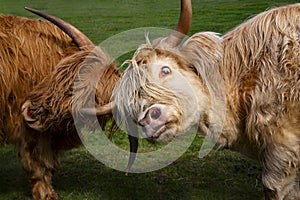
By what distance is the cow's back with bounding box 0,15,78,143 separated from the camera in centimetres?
453

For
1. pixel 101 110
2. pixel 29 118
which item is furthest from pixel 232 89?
pixel 29 118

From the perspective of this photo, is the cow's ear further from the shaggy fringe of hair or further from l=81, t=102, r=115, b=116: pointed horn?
the shaggy fringe of hair

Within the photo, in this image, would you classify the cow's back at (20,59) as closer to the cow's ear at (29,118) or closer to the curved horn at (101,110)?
the cow's ear at (29,118)

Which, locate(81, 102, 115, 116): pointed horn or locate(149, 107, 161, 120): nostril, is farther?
locate(81, 102, 115, 116): pointed horn

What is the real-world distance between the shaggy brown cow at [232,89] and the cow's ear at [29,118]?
100cm

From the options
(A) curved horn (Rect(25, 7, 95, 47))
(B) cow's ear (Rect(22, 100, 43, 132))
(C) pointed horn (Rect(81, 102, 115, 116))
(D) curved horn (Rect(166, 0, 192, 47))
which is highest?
(D) curved horn (Rect(166, 0, 192, 47))

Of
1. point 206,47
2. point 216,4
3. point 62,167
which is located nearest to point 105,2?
point 216,4

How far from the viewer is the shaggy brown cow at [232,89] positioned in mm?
3568

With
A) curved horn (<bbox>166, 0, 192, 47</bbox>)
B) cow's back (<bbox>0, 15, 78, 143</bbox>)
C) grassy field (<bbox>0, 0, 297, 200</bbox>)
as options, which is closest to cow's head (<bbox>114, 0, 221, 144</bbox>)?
curved horn (<bbox>166, 0, 192, 47</bbox>)

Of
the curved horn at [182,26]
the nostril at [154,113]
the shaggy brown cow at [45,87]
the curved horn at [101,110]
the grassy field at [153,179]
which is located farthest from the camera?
the grassy field at [153,179]

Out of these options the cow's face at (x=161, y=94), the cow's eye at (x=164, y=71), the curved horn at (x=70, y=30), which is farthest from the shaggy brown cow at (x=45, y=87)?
the cow's eye at (x=164, y=71)

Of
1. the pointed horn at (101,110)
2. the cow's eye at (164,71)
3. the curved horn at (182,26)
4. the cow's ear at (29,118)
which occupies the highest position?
the curved horn at (182,26)

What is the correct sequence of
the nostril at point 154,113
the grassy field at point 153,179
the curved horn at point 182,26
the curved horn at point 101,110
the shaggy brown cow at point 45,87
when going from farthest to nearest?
the grassy field at point 153,179
the shaggy brown cow at point 45,87
the curved horn at point 101,110
the curved horn at point 182,26
the nostril at point 154,113

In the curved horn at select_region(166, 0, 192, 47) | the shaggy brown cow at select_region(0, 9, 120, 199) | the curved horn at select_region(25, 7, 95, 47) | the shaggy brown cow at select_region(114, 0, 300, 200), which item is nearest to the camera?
the shaggy brown cow at select_region(114, 0, 300, 200)
